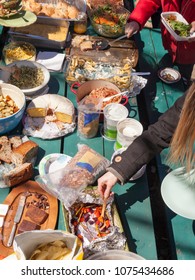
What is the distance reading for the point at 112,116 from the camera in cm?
199

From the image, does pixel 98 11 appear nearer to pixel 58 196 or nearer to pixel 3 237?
pixel 58 196

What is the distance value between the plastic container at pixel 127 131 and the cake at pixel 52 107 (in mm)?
355

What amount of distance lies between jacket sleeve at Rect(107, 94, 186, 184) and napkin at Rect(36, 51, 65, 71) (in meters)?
1.03

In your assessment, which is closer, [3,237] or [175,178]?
[3,237]

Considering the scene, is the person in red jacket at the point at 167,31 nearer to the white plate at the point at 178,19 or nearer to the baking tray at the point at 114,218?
the white plate at the point at 178,19

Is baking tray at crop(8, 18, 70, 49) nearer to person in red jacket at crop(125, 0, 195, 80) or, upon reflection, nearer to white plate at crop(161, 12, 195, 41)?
person in red jacket at crop(125, 0, 195, 80)

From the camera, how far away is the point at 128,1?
3.46 m

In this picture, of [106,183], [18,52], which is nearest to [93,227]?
[106,183]

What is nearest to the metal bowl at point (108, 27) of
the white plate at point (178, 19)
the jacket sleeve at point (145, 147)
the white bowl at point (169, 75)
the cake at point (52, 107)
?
the white plate at point (178, 19)

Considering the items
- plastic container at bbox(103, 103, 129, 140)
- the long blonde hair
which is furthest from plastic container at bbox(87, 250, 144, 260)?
plastic container at bbox(103, 103, 129, 140)

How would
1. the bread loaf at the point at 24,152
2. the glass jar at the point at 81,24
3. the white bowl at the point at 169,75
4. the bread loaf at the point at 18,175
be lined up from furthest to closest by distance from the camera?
the glass jar at the point at 81,24
the white bowl at the point at 169,75
the bread loaf at the point at 24,152
the bread loaf at the point at 18,175

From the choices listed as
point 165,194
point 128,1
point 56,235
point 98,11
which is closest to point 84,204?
point 56,235

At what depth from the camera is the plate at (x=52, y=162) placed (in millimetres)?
1875
